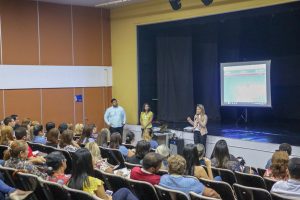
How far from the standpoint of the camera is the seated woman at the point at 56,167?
11.8ft

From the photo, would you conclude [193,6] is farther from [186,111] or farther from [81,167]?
[81,167]

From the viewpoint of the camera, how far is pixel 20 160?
4246 mm

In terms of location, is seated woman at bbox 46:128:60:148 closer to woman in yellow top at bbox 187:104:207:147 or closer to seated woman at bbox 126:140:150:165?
seated woman at bbox 126:140:150:165

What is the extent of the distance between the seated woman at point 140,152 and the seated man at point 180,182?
119cm

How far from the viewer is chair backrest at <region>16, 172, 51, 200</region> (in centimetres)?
365

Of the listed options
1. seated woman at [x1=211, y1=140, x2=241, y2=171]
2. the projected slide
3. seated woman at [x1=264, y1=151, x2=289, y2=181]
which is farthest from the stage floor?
seated woman at [x1=264, y1=151, x2=289, y2=181]

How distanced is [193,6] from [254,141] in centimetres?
356

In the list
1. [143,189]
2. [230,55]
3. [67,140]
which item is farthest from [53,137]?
[230,55]

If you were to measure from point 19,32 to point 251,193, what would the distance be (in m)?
8.35

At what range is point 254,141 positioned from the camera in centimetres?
838

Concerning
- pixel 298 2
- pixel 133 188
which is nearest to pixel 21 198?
Result: pixel 133 188

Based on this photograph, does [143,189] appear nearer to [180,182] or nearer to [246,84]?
[180,182]

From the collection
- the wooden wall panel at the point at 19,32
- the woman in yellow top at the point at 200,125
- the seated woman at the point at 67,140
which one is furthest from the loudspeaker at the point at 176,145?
the seated woman at the point at 67,140

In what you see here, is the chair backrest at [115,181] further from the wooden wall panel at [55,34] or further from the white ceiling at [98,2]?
the white ceiling at [98,2]
